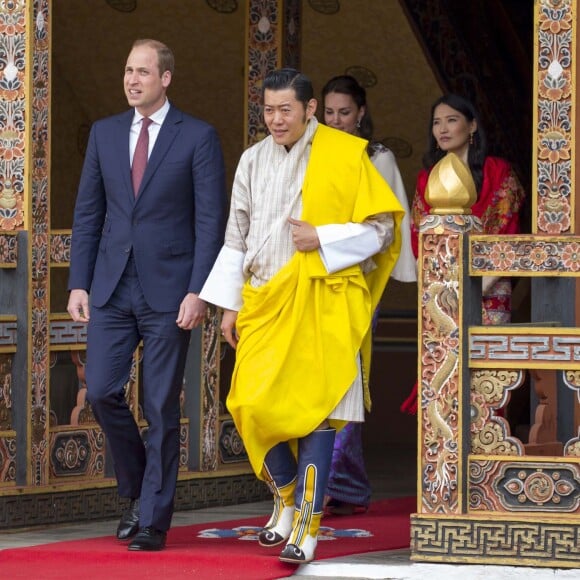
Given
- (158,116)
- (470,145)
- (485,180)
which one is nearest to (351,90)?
(470,145)

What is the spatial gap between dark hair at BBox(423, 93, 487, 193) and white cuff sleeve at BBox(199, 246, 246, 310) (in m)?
1.32

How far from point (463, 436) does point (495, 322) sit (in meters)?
1.19

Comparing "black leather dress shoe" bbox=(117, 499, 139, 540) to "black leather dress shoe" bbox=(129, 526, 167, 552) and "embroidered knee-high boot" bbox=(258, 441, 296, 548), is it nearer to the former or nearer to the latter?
"black leather dress shoe" bbox=(129, 526, 167, 552)

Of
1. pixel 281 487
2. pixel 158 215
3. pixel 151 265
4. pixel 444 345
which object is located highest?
pixel 158 215

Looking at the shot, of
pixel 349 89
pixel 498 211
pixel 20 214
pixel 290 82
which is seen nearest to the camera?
pixel 290 82

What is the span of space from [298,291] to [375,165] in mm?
1335

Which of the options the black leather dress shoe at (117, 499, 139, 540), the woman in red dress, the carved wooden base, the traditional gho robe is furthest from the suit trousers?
the woman in red dress

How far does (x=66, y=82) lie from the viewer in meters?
10.2

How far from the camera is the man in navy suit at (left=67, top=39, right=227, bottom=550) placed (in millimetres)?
6141

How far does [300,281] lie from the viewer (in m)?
5.81

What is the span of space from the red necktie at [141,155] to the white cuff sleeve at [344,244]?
2.48 feet

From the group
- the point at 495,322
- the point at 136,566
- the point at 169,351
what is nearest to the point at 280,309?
the point at 169,351

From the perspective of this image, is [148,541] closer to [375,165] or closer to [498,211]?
[375,165]

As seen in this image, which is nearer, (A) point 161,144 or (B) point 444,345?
(B) point 444,345
